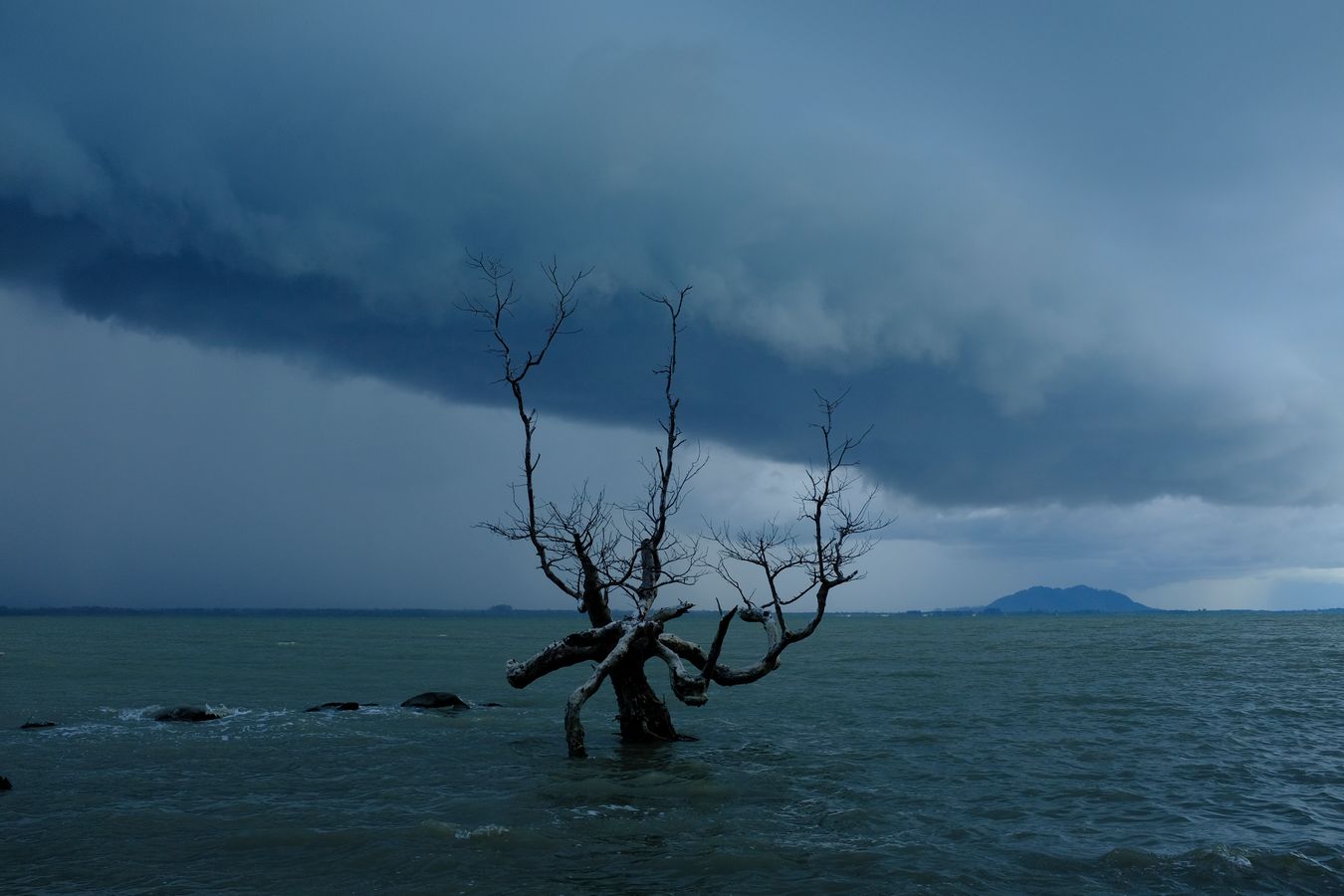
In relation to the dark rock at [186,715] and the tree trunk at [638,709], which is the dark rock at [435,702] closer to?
the dark rock at [186,715]

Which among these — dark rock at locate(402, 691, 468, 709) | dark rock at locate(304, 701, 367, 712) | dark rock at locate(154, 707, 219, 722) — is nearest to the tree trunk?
dark rock at locate(402, 691, 468, 709)

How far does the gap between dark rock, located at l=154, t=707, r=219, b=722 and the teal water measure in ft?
1.80

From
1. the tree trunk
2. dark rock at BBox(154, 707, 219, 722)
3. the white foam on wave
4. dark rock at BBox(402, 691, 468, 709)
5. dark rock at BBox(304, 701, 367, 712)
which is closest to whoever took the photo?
the white foam on wave

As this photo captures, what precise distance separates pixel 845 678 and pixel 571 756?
27484 millimetres

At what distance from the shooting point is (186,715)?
84.9 ft

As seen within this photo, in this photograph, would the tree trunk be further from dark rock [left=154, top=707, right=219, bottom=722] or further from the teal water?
dark rock [left=154, top=707, right=219, bottom=722]

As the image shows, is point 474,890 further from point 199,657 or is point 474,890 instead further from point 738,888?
point 199,657

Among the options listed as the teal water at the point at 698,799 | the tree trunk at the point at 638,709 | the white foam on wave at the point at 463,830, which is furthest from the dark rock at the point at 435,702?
the white foam on wave at the point at 463,830

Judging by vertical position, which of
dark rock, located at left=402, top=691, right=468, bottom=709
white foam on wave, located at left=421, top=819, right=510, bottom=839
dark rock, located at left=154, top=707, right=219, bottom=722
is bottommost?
dark rock, located at left=402, top=691, right=468, bottom=709

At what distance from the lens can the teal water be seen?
11.0m

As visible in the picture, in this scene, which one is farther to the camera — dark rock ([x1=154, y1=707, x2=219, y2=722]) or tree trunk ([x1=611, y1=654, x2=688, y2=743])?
dark rock ([x1=154, y1=707, x2=219, y2=722])

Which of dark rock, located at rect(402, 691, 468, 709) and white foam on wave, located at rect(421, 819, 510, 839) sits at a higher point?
white foam on wave, located at rect(421, 819, 510, 839)

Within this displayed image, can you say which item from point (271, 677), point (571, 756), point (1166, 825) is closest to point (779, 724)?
point (571, 756)

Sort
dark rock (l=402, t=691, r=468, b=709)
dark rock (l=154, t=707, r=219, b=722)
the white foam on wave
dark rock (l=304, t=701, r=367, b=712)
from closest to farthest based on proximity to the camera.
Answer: the white foam on wave, dark rock (l=154, t=707, r=219, b=722), dark rock (l=304, t=701, r=367, b=712), dark rock (l=402, t=691, r=468, b=709)
